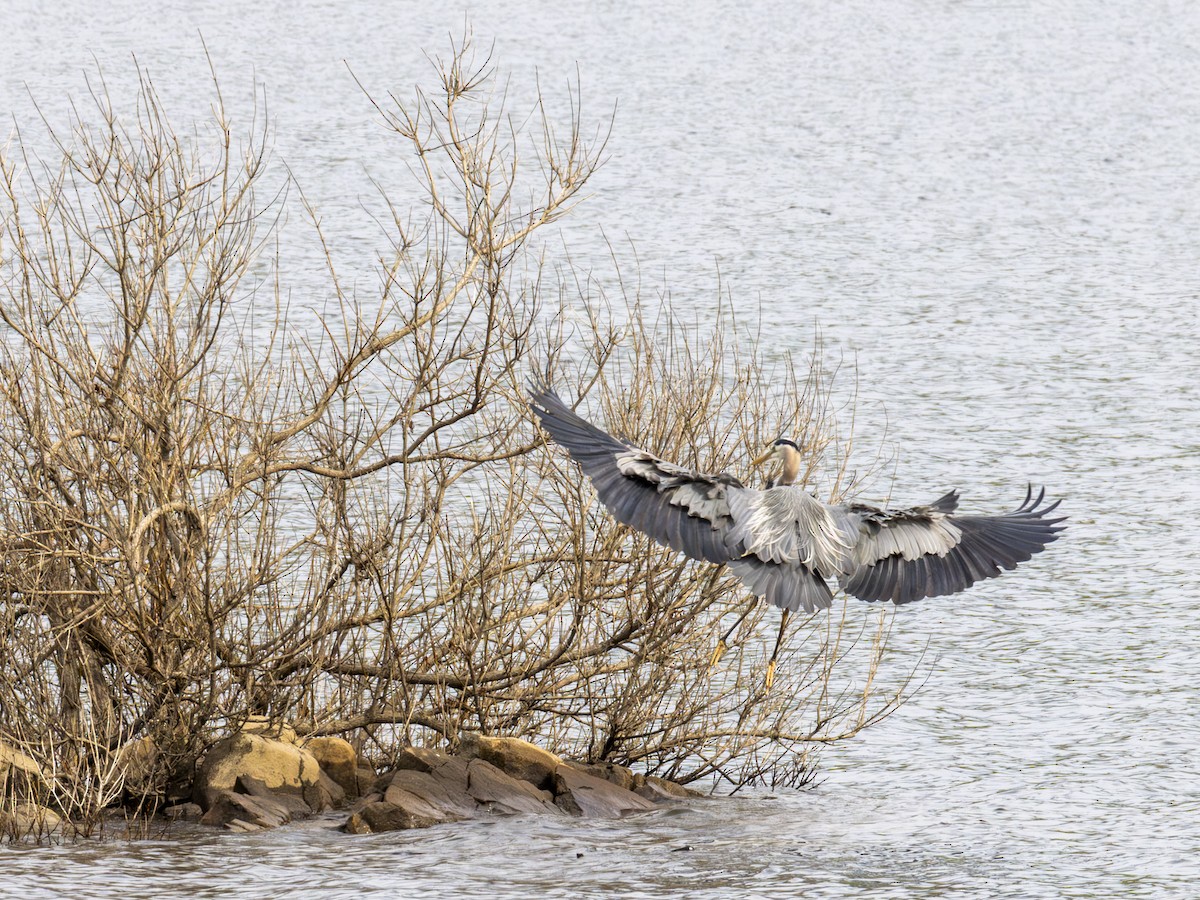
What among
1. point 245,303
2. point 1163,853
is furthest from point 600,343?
point 245,303

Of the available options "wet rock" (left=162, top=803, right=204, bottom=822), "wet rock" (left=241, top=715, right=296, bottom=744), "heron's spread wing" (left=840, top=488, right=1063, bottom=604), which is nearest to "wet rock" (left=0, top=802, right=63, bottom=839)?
"wet rock" (left=162, top=803, right=204, bottom=822)

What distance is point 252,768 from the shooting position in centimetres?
1201

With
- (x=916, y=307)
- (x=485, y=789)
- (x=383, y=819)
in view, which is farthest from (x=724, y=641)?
(x=916, y=307)

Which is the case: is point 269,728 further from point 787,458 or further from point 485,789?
point 787,458

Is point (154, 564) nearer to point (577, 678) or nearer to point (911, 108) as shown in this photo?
point (577, 678)

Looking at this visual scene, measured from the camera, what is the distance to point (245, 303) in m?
28.7

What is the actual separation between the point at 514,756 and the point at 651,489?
261cm

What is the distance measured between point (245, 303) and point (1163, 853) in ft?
63.4

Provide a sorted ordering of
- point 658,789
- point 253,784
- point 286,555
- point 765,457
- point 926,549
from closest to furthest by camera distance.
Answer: point 926,549 → point 765,457 → point 253,784 → point 286,555 → point 658,789

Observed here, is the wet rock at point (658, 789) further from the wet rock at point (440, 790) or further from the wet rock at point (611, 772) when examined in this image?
the wet rock at point (440, 790)

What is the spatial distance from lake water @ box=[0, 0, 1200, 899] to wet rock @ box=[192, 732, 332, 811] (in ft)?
1.19

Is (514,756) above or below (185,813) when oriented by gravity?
above

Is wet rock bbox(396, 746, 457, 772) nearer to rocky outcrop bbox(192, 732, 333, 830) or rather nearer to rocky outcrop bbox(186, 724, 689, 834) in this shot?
rocky outcrop bbox(186, 724, 689, 834)

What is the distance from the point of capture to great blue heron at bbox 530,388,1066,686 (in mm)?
10688
